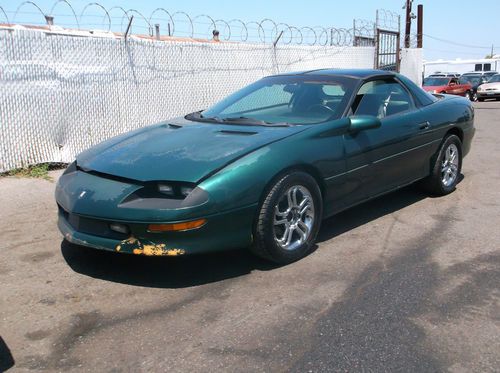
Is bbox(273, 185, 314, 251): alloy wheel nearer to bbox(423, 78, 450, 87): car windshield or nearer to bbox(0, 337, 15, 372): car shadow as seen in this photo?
bbox(0, 337, 15, 372): car shadow

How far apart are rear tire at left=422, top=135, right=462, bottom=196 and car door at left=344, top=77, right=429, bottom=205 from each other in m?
0.29

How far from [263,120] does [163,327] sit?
84.9 inches

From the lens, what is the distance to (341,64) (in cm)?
1402

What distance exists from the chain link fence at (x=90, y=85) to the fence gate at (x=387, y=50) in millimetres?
7041

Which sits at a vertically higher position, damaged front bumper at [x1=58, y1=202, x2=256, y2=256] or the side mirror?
the side mirror

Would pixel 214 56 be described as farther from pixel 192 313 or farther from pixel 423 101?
pixel 192 313

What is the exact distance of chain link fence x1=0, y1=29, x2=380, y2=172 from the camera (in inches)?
279

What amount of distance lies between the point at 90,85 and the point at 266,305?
566cm

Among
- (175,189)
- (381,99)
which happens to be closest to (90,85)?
(381,99)

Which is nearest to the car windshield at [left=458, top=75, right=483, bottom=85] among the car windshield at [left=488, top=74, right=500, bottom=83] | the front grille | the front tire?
the car windshield at [left=488, top=74, right=500, bottom=83]

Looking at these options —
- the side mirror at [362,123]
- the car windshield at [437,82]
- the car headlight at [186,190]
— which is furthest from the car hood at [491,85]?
the car headlight at [186,190]

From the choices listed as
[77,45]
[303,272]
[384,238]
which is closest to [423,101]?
[384,238]

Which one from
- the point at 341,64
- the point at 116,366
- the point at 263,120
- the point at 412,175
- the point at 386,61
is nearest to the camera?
the point at 116,366

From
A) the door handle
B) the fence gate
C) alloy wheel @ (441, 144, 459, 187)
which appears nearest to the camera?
the door handle
